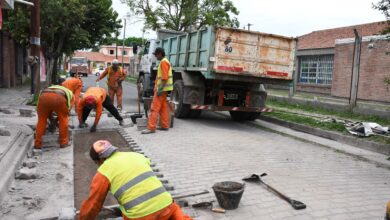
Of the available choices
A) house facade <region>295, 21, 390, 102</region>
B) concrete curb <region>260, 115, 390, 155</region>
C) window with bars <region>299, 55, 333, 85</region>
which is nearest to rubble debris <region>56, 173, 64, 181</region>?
concrete curb <region>260, 115, 390, 155</region>

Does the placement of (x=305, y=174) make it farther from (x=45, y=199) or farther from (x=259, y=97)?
(x=259, y=97)

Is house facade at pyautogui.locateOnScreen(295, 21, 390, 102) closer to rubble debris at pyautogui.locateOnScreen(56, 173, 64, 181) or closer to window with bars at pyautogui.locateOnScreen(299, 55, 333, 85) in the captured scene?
window with bars at pyautogui.locateOnScreen(299, 55, 333, 85)

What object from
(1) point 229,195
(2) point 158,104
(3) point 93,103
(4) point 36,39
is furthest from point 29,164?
(4) point 36,39

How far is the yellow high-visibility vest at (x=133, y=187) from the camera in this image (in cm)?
290

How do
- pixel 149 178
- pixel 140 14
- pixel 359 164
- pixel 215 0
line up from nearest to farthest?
pixel 149 178
pixel 359 164
pixel 215 0
pixel 140 14

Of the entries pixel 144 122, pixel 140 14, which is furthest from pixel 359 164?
pixel 140 14

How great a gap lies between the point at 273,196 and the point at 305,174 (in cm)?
120

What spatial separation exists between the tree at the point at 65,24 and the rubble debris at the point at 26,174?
490 inches

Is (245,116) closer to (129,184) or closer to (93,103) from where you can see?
(93,103)

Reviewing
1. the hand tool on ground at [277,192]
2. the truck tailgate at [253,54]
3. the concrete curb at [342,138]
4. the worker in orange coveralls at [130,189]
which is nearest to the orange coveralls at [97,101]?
the truck tailgate at [253,54]

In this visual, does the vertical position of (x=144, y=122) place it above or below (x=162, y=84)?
below

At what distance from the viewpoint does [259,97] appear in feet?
32.4

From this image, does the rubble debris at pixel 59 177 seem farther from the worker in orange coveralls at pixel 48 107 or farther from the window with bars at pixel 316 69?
the window with bars at pixel 316 69

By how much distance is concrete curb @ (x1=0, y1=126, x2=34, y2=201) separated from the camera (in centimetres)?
452
